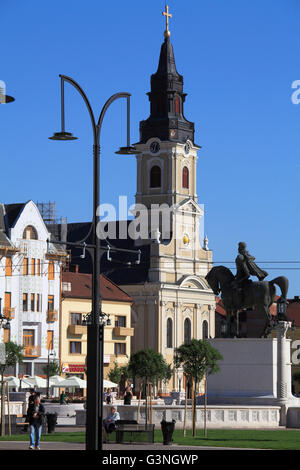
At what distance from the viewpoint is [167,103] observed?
447 ft

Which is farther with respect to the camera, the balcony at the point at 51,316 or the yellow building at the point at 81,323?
the yellow building at the point at 81,323

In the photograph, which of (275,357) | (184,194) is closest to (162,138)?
(184,194)

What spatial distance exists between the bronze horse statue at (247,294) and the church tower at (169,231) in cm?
7161

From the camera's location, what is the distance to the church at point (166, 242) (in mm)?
128500

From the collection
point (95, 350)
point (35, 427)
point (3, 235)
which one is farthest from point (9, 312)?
point (95, 350)

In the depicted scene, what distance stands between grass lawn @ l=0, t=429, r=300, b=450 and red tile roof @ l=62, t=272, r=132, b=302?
60.2 meters

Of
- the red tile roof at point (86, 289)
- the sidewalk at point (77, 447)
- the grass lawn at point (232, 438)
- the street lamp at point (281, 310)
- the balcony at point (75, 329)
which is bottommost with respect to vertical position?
the grass lawn at point (232, 438)

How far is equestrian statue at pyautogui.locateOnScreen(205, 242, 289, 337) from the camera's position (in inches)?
2122

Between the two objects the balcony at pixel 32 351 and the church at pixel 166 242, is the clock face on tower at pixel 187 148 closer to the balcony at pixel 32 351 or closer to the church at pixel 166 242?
the church at pixel 166 242

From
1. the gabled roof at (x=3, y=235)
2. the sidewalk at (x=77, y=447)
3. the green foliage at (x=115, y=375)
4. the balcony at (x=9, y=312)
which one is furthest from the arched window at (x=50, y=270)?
the sidewalk at (x=77, y=447)

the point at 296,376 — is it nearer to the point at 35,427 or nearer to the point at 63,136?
the point at 35,427

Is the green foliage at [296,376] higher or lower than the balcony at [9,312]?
lower

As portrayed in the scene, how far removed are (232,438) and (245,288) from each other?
45.5 feet

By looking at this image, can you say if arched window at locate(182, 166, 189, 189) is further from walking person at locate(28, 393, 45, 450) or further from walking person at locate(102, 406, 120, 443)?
walking person at locate(28, 393, 45, 450)
